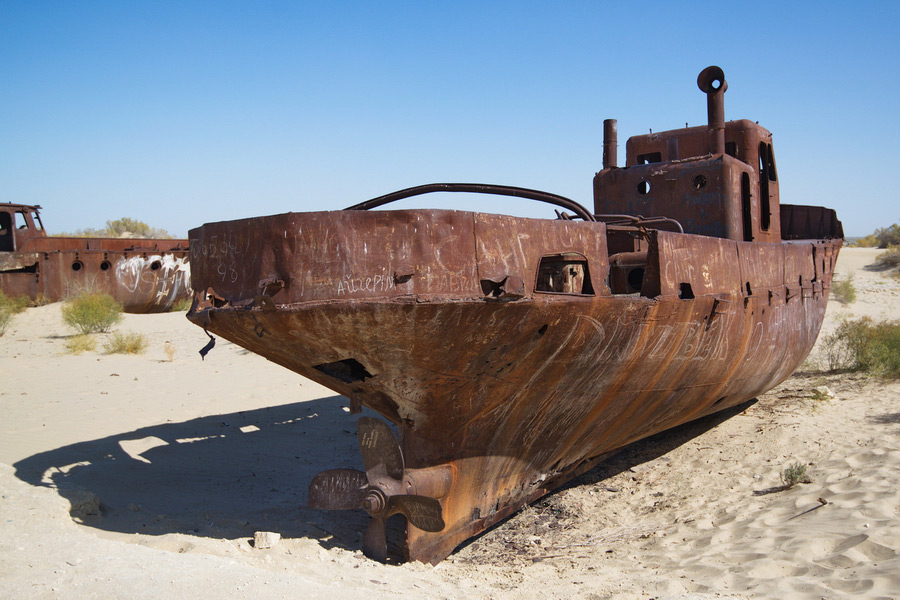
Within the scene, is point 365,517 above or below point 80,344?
below

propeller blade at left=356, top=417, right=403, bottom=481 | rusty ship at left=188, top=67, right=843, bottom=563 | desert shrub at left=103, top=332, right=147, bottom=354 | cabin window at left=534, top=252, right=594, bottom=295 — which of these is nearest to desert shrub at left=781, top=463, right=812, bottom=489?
rusty ship at left=188, top=67, right=843, bottom=563

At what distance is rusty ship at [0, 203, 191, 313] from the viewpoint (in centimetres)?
1445

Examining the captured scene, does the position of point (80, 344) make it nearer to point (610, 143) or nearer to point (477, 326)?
point (610, 143)

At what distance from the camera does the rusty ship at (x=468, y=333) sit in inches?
132

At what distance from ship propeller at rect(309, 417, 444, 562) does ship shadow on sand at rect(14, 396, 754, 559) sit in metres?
Result: 0.28

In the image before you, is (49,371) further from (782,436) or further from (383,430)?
(782,436)

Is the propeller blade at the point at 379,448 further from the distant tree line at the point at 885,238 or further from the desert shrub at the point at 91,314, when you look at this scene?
the distant tree line at the point at 885,238

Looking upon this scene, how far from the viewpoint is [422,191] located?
12.8 ft

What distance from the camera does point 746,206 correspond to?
276 inches

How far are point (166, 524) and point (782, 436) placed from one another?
16.8ft

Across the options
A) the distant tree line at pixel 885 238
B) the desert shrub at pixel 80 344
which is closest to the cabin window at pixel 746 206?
the desert shrub at pixel 80 344

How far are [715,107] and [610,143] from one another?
122cm

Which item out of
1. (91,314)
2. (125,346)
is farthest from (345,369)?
(91,314)

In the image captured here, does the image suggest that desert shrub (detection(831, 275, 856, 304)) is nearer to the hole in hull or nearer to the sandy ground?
the sandy ground
